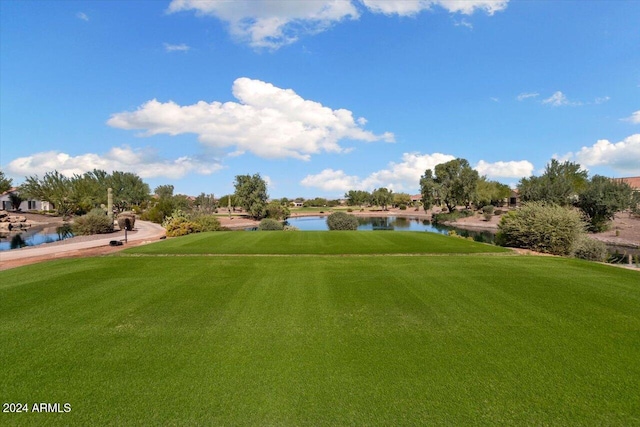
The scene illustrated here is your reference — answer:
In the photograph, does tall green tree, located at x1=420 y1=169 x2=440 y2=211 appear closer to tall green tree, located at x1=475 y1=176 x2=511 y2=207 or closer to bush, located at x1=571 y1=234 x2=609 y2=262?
tall green tree, located at x1=475 y1=176 x2=511 y2=207

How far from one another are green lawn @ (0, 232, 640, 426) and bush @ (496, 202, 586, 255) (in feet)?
32.7

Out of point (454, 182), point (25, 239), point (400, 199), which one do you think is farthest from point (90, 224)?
point (400, 199)

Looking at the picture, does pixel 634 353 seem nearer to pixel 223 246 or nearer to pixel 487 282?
pixel 487 282

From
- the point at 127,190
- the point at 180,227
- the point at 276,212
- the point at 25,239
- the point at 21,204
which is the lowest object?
the point at 25,239

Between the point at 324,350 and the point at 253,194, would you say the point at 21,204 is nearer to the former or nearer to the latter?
the point at 253,194

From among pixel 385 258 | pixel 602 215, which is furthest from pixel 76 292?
pixel 602 215

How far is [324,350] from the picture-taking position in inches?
232

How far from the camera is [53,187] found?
72.1 m

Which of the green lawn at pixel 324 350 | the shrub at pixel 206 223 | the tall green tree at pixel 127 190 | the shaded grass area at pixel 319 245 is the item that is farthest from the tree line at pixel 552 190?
the tall green tree at pixel 127 190

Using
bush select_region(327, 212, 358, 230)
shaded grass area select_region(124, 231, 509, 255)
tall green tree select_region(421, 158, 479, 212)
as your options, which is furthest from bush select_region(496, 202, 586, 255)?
tall green tree select_region(421, 158, 479, 212)

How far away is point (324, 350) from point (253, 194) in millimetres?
66863

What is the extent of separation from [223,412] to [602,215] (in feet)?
174

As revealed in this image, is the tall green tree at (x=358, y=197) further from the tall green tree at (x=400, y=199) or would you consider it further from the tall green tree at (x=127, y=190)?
the tall green tree at (x=127, y=190)

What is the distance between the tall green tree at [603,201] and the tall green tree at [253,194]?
5601 cm
